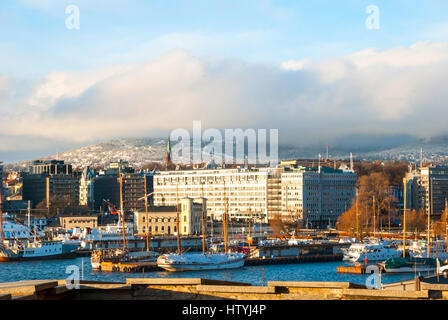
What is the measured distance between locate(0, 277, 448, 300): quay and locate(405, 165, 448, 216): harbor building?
9799 cm

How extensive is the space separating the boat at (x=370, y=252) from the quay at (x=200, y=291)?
45522 millimetres

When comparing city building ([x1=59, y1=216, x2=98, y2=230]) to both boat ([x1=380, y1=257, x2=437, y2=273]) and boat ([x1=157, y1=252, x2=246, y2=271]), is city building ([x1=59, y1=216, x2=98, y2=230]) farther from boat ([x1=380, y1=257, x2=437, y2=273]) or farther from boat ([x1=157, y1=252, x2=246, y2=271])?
boat ([x1=380, y1=257, x2=437, y2=273])

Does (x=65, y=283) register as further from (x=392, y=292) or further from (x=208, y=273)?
(x=208, y=273)

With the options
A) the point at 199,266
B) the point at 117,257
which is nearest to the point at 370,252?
the point at 199,266

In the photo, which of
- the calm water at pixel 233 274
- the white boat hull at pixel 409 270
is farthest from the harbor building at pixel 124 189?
the white boat hull at pixel 409 270

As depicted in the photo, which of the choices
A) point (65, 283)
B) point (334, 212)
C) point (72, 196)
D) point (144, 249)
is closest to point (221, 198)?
point (334, 212)

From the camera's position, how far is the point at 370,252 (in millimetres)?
55375

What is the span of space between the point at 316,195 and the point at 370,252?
127 feet

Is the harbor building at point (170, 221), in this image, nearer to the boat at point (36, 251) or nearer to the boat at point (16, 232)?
the boat at point (16, 232)

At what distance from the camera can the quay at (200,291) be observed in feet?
30.4

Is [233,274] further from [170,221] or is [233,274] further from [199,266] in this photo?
[170,221]

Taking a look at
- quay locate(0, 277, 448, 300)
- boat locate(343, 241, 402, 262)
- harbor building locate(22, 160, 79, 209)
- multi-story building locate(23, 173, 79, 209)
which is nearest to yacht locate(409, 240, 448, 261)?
boat locate(343, 241, 402, 262)
